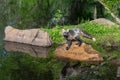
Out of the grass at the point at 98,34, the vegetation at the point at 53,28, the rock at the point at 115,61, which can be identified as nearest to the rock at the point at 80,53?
the vegetation at the point at 53,28

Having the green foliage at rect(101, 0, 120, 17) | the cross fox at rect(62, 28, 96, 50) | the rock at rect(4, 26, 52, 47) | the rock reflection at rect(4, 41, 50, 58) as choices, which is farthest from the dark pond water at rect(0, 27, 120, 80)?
the green foliage at rect(101, 0, 120, 17)

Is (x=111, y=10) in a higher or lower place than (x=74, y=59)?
higher

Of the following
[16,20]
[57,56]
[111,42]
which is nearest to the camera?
[57,56]

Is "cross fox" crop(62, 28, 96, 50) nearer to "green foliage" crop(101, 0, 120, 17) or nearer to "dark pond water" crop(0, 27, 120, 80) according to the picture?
"dark pond water" crop(0, 27, 120, 80)

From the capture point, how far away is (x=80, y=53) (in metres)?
15.5

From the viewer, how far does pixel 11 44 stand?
18047 mm

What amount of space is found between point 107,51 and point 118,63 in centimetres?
153

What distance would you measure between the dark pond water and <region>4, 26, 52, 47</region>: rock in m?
0.58

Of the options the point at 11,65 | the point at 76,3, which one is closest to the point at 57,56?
the point at 11,65

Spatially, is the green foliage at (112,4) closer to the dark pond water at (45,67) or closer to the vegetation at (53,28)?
the vegetation at (53,28)

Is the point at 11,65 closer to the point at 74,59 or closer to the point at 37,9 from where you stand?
the point at 74,59

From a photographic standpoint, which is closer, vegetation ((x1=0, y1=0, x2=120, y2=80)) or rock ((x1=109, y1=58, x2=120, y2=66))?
vegetation ((x1=0, y1=0, x2=120, y2=80))

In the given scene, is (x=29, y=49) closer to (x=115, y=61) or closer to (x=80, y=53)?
(x=80, y=53)

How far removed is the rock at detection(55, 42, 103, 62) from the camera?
15.2 m
